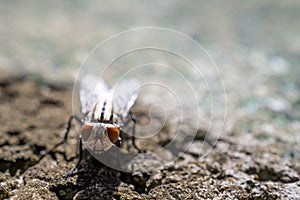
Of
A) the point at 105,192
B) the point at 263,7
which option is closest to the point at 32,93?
the point at 105,192

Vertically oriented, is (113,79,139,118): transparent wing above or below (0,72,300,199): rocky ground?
above

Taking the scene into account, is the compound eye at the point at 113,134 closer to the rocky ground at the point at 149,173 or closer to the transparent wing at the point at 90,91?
the rocky ground at the point at 149,173

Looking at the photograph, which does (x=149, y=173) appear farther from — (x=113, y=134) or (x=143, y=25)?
(x=143, y=25)

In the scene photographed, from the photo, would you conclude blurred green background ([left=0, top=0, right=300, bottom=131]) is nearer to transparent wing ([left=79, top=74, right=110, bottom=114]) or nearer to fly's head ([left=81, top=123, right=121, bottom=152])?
transparent wing ([left=79, top=74, right=110, bottom=114])

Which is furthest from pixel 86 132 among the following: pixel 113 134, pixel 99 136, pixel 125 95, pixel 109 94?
pixel 125 95

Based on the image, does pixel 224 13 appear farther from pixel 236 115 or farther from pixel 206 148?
pixel 206 148

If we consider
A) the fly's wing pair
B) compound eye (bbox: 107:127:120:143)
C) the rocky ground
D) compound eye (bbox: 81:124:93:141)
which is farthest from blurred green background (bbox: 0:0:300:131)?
compound eye (bbox: 107:127:120:143)

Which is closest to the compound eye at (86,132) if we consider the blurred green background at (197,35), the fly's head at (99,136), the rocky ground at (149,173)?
the fly's head at (99,136)

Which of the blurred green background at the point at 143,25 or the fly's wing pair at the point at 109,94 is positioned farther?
the blurred green background at the point at 143,25
